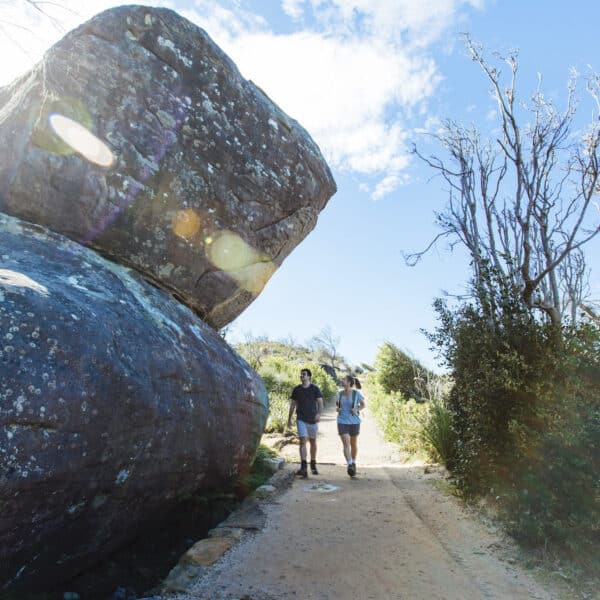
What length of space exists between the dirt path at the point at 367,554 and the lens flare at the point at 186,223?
10.2ft

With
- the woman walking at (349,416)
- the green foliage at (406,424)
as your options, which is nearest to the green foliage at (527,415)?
the woman walking at (349,416)

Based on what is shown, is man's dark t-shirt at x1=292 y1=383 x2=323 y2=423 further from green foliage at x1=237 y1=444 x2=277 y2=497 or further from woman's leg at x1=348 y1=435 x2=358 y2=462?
green foliage at x1=237 y1=444 x2=277 y2=497

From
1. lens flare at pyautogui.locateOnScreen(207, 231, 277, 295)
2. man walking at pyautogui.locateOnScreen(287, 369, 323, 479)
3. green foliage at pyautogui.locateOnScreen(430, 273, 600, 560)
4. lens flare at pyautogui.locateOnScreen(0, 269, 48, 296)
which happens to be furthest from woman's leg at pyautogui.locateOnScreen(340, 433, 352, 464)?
lens flare at pyautogui.locateOnScreen(0, 269, 48, 296)

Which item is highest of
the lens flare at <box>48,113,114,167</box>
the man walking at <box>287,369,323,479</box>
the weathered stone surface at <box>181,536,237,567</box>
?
the lens flare at <box>48,113,114,167</box>

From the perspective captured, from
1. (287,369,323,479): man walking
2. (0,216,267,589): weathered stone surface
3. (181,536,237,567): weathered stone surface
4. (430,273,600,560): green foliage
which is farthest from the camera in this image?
(287,369,323,479): man walking

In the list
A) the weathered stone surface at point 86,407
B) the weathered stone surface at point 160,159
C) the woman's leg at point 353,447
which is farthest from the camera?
the woman's leg at point 353,447

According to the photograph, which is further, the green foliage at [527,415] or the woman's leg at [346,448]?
the woman's leg at [346,448]

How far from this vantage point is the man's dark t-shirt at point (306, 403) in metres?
7.35

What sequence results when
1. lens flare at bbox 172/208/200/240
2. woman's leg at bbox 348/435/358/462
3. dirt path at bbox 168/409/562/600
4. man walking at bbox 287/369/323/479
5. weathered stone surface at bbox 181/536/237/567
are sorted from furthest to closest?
1. woman's leg at bbox 348/435/358/462
2. man walking at bbox 287/369/323/479
3. lens flare at bbox 172/208/200/240
4. weathered stone surface at bbox 181/536/237/567
5. dirt path at bbox 168/409/562/600

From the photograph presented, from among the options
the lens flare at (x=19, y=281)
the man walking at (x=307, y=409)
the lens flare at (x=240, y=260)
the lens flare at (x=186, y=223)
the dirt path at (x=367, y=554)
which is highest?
the lens flare at (x=186, y=223)

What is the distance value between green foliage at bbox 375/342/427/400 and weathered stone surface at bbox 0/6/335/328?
37.8 feet

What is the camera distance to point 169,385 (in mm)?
3488

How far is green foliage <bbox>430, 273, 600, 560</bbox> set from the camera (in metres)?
3.85

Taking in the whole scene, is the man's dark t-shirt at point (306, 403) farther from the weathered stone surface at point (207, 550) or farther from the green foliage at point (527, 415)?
the weathered stone surface at point (207, 550)
